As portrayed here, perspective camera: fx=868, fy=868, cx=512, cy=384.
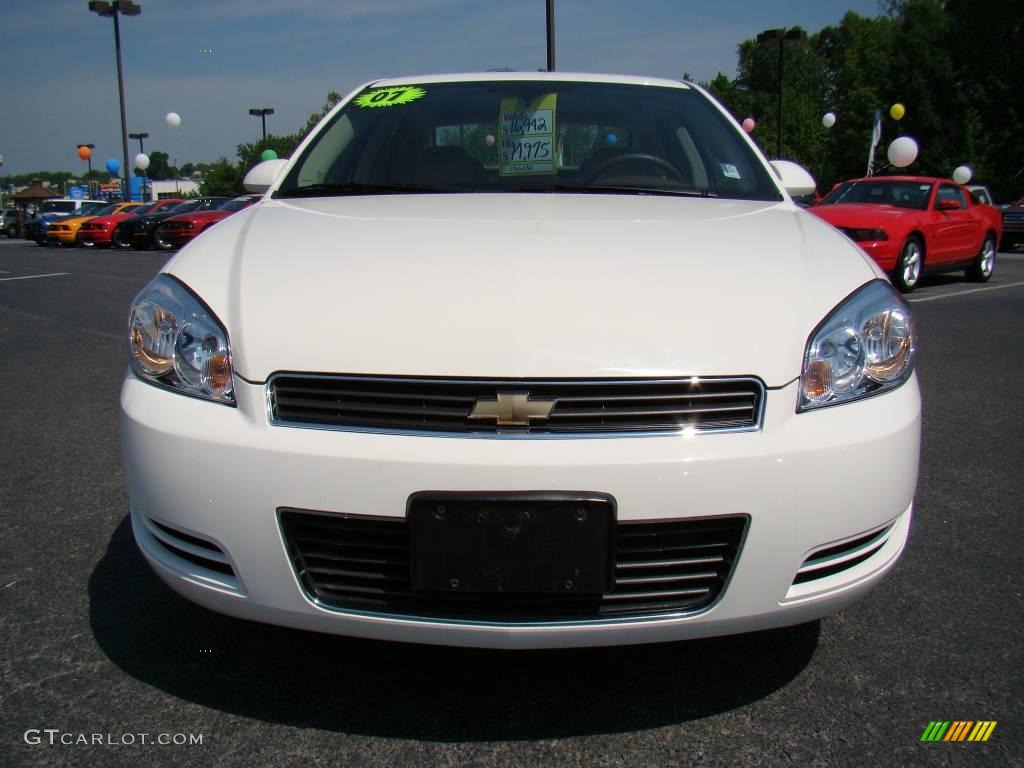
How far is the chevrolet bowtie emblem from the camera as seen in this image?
1.58 m

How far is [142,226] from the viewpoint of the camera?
2225cm

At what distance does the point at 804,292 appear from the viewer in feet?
5.94

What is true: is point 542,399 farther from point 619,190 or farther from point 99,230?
point 99,230

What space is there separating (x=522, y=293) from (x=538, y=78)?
1725 mm

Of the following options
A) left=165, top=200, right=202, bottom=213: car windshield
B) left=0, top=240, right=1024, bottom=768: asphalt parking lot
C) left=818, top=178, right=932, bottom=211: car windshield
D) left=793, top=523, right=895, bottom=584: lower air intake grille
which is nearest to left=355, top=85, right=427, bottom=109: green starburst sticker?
left=0, top=240, right=1024, bottom=768: asphalt parking lot

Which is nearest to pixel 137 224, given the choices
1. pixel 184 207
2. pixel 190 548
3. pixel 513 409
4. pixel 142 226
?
pixel 142 226

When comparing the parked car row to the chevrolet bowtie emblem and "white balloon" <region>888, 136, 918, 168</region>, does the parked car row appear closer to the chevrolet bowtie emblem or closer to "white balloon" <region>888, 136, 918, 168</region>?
"white balloon" <region>888, 136, 918, 168</region>

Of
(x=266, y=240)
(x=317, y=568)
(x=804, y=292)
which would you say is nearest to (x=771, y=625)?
(x=804, y=292)

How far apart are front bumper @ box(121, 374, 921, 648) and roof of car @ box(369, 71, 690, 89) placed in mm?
1874

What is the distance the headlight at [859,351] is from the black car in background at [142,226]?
2199 cm

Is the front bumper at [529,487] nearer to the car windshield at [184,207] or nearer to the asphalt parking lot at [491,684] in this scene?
the asphalt parking lot at [491,684]

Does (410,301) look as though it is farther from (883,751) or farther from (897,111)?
(897,111)

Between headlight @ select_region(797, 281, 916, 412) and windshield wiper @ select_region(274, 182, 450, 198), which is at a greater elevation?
windshield wiper @ select_region(274, 182, 450, 198)

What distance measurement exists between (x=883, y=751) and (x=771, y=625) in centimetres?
32
